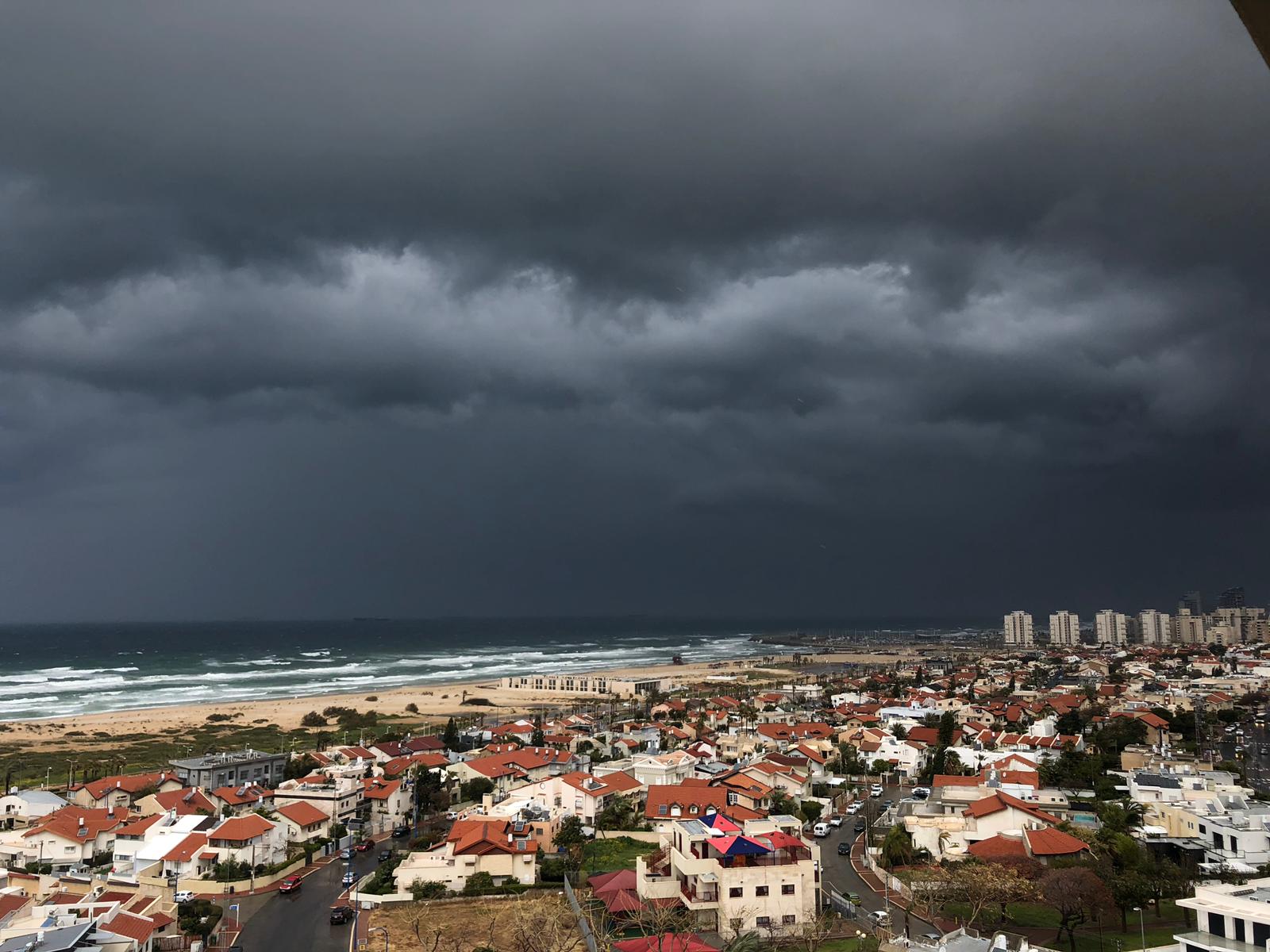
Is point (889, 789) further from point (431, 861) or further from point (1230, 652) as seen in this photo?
point (1230, 652)

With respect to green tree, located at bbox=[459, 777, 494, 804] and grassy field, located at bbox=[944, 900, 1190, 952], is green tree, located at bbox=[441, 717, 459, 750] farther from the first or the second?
grassy field, located at bbox=[944, 900, 1190, 952]

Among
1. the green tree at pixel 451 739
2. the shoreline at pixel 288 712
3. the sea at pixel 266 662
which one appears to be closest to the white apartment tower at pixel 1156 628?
the sea at pixel 266 662

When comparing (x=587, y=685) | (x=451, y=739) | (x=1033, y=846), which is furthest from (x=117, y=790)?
(x=587, y=685)

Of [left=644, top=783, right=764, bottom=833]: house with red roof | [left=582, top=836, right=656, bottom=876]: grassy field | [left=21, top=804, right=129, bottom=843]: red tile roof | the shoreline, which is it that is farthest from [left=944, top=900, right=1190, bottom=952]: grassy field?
the shoreline

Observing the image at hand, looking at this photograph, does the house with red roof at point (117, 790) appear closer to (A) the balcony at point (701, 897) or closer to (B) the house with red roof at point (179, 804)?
(B) the house with red roof at point (179, 804)

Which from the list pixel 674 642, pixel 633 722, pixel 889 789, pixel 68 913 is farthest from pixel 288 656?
pixel 68 913

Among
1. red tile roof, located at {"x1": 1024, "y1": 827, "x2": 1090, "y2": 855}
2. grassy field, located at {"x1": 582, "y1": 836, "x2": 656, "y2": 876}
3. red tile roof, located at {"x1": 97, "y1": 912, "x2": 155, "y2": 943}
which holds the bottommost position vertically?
grassy field, located at {"x1": 582, "y1": 836, "x2": 656, "y2": 876}

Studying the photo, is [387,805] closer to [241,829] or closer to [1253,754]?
[241,829]
